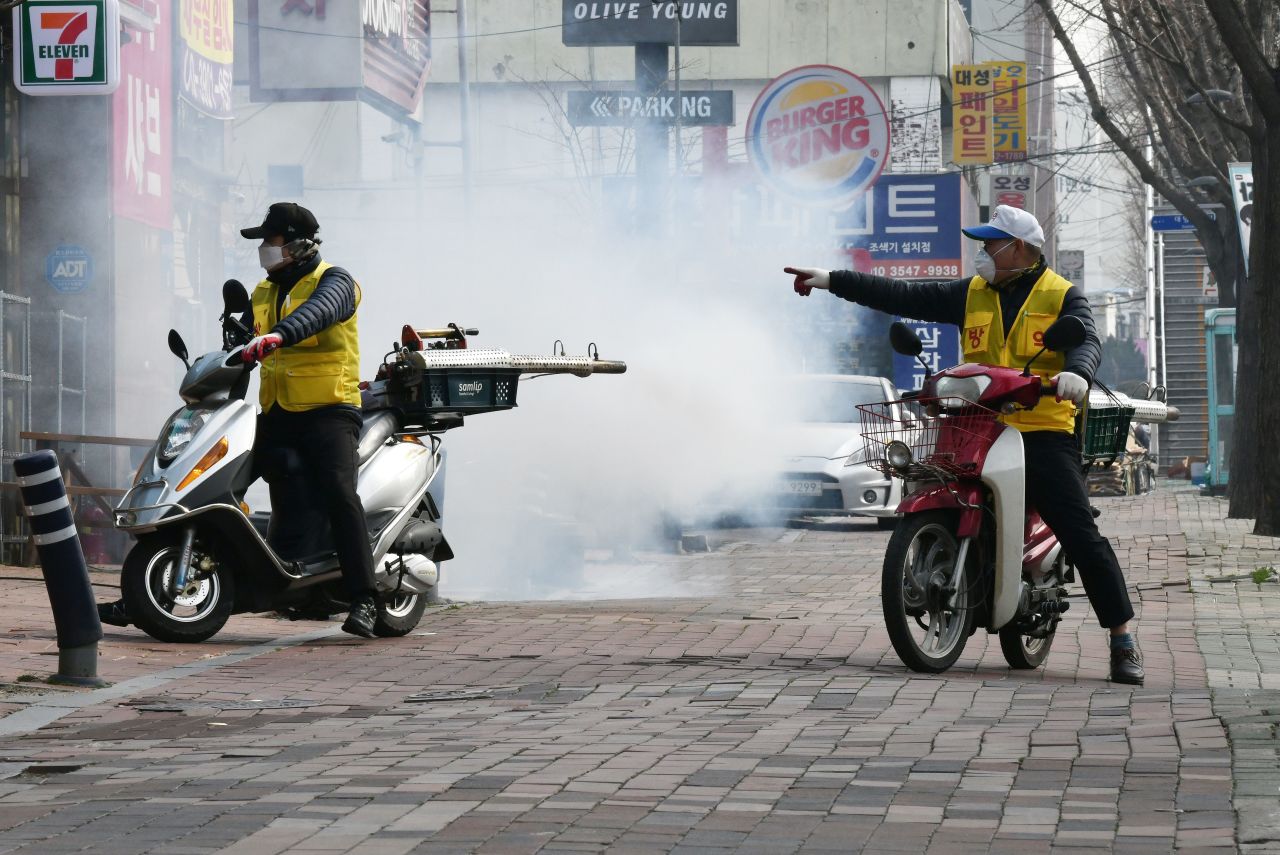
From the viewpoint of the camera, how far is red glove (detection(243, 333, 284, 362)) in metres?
7.77

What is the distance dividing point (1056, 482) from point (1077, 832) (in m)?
3.07

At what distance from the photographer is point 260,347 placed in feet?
25.6

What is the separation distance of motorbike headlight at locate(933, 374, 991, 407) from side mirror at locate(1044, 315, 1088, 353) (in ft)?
0.91

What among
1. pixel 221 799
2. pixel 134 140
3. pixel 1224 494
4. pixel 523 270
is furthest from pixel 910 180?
pixel 221 799

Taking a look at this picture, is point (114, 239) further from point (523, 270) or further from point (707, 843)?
point (707, 843)

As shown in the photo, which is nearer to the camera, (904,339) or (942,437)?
(942,437)

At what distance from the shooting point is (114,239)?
1407 cm

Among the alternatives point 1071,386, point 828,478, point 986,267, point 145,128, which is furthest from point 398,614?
point 828,478

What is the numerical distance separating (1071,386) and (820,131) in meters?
21.9

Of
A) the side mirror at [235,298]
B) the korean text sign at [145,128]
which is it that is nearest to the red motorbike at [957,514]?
the side mirror at [235,298]

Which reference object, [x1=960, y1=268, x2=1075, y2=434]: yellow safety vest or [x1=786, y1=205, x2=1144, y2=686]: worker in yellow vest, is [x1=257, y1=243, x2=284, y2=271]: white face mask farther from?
[x1=960, y1=268, x2=1075, y2=434]: yellow safety vest

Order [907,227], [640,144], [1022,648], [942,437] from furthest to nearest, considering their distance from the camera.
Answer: [907,227] → [640,144] → [1022,648] → [942,437]

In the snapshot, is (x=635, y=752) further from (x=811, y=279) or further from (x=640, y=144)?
(x=640, y=144)

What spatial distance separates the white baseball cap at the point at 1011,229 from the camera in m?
7.34
